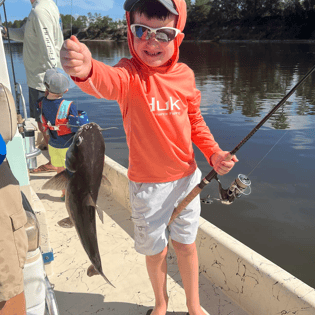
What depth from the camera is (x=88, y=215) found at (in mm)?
1413

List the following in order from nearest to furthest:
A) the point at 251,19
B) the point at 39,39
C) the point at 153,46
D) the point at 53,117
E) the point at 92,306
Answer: the point at 153,46 → the point at 92,306 → the point at 53,117 → the point at 39,39 → the point at 251,19

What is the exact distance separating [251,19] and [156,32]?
83.5 meters

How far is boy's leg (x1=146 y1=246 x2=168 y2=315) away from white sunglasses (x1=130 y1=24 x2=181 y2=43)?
1317 millimetres

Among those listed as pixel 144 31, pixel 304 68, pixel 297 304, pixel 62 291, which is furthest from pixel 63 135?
pixel 304 68

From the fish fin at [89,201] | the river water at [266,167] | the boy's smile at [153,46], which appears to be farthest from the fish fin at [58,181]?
the river water at [266,167]

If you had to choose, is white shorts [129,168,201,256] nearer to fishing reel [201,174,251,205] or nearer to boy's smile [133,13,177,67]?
fishing reel [201,174,251,205]

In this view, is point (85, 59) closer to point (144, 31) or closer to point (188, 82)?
point (144, 31)

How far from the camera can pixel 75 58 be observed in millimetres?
1274

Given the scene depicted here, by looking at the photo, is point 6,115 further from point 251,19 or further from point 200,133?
point 251,19

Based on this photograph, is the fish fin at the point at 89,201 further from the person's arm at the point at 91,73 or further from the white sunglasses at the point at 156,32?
the white sunglasses at the point at 156,32

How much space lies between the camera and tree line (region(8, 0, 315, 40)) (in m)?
65.1

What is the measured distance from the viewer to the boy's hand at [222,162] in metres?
2.06

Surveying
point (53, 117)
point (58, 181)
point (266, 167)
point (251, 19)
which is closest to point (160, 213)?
point (58, 181)

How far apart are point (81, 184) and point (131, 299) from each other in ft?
5.48
